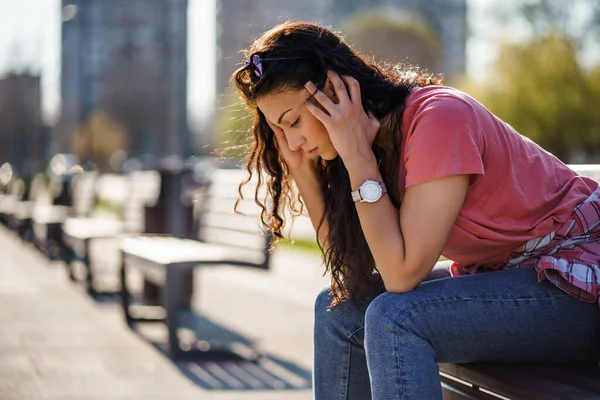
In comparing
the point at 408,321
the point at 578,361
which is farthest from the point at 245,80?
the point at 578,361

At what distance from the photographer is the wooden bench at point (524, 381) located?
6.68ft

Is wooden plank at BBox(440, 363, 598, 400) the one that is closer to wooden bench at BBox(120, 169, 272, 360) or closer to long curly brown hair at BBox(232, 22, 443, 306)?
long curly brown hair at BBox(232, 22, 443, 306)

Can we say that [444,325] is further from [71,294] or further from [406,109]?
[71,294]

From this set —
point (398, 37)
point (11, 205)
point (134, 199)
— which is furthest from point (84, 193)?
point (398, 37)

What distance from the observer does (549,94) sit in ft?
104

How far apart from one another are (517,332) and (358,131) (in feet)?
2.12

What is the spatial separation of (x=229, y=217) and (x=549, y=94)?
27940 mm

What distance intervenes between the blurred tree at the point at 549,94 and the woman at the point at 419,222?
29849mm

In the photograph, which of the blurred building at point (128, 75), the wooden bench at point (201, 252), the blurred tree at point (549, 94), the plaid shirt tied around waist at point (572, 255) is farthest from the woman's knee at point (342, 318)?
the blurred building at point (128, 75)

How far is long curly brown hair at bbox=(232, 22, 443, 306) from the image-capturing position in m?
2.40

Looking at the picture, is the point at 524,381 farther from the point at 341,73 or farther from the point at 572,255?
the point at 341,73

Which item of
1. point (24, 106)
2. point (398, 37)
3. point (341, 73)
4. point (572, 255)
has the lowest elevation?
point (572, 255)

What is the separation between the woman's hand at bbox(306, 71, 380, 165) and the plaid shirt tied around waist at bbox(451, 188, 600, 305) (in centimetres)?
49

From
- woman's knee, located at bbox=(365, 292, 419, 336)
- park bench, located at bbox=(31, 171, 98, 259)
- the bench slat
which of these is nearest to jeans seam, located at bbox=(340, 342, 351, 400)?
woman's knee, located at bbox=(365, 292, 419, 336)
